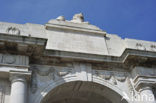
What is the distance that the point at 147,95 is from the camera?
1276 cm

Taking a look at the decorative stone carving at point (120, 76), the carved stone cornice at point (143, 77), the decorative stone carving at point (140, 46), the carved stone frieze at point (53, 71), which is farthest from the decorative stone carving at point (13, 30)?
the decorative stone carving at point (140, 46)

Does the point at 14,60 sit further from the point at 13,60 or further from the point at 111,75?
the point at 111,75

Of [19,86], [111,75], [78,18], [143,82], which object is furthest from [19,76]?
[78,18]

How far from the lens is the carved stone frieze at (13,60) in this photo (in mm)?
11977

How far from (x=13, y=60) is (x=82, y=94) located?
417 cm

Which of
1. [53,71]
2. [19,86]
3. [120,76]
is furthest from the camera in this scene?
[120,76]

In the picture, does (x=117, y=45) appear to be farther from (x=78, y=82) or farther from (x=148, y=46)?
(x=78, y=82)

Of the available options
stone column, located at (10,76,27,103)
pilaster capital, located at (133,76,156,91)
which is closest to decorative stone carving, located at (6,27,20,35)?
stone column, located at (10,76,27,103)

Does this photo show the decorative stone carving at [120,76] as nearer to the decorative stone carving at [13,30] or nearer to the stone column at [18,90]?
the stone column at [18,90]

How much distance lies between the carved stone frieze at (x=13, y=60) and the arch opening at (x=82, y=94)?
1798 mm

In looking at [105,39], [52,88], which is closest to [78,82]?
[52,88]

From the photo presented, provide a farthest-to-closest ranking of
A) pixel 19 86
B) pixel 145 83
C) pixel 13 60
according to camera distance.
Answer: pixel 145 83 < pixel 13 60 < pixel 19 86

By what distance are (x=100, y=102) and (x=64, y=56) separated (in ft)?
11.2

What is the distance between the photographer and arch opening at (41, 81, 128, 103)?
1308cm
